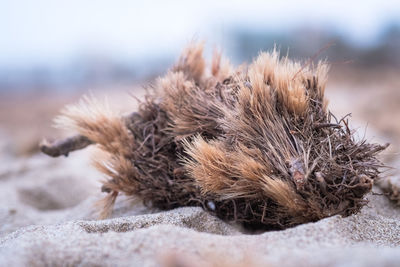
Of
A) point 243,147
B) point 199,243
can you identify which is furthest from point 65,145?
point 199,243

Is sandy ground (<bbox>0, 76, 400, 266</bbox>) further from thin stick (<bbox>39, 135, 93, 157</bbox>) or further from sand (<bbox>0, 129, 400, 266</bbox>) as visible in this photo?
thin stick (<bbox>39, 135, 93, 157</bbox>)

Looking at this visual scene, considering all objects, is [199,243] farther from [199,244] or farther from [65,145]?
[65,145]

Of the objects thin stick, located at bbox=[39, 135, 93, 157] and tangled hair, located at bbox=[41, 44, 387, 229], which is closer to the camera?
tangled hair, located at bbox=[41, 44, 387, 229]

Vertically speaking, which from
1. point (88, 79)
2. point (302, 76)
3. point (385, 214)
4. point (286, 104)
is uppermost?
point (88, 79)

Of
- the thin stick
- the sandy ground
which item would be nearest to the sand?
the sandy ground

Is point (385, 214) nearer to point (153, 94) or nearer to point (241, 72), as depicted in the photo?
point (241, 72)

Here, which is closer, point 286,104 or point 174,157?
point 286,104

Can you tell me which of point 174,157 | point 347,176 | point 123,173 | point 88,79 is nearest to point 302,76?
point 347,176

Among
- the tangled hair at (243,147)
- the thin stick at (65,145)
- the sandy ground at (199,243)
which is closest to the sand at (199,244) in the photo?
the sandy ground at (199,243)

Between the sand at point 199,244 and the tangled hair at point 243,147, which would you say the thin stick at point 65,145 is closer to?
the tangled hair at point 243,147
